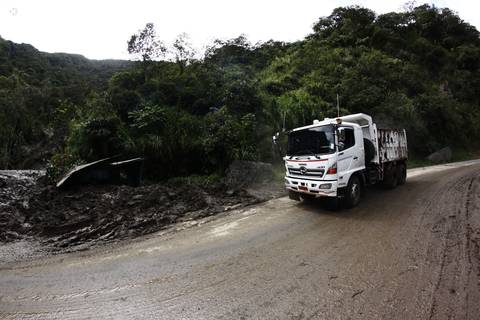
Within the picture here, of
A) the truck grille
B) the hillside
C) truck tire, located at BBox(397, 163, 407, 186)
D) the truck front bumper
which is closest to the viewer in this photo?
the truck front bumper

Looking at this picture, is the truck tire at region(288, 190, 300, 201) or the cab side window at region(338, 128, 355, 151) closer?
the cab side window at region(338, 128, 355, 151)

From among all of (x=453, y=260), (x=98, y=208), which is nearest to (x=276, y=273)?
(x=453, y=260)

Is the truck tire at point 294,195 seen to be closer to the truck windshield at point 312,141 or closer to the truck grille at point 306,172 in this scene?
the truck grille at point 306,172

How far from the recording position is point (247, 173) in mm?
11156

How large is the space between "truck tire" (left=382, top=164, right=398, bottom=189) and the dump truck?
0.74 meters

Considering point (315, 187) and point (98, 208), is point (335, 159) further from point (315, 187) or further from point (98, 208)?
point (98, 208)

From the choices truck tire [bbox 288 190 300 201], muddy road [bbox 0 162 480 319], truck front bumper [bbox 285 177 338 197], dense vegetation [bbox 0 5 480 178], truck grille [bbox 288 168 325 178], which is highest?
dense vegetation [bbox 0 5 480 178]

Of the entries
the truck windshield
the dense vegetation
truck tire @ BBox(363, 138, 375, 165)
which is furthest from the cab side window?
the dense vegetation

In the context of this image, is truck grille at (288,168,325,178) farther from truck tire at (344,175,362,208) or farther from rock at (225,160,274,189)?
rock at (225,160,274,189)

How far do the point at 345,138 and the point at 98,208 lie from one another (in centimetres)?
712

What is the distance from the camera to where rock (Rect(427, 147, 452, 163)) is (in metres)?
19.9

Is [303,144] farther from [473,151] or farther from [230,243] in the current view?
[473,151]

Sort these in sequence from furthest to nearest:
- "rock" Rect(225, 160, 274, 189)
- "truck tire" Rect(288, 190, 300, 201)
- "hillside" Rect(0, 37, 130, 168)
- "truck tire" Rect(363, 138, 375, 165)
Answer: "hillside" Rect(0, 37, 130, 168) < "rock" Rect(225, 160, 274, 189) < "truck tire" Rect(363, 138, 375, 165) < "truck tire" Rect(288, 190, 300, 201)

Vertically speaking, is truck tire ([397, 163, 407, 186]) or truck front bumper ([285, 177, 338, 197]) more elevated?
truck front bumper ([285, 177, 338, 197])
